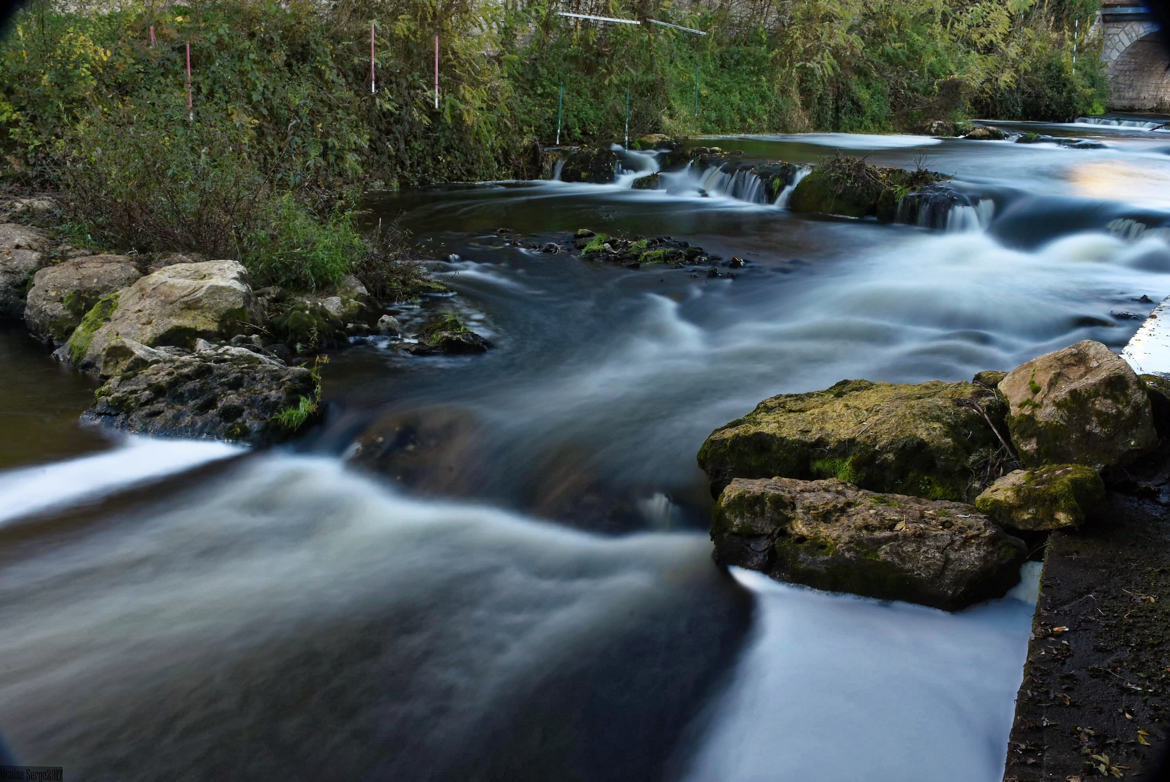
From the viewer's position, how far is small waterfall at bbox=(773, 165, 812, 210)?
44.4ft

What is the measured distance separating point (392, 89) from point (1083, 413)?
12698mm

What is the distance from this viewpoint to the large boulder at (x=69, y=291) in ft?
23.1

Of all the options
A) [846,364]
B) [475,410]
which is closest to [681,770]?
[475,410]

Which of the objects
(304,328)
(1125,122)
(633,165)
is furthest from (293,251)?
(1125,122)

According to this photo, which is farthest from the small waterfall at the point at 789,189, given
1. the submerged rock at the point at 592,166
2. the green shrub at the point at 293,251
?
the green shrub at the point at 293,251

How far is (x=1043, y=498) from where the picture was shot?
3479mm

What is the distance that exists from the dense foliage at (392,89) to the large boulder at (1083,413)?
3.79 m

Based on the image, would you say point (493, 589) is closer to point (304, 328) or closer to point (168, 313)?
point (304, 328)

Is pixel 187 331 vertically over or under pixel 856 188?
under

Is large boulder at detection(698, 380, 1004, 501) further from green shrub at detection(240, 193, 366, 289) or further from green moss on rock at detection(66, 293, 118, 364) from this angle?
green moss on rock at detection(66, 293, 118, 364)

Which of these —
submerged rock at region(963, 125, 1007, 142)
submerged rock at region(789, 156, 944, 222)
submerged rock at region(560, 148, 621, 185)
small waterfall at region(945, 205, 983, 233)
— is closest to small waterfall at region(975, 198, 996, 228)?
small waterfall at region(945, 205, 983, 233)

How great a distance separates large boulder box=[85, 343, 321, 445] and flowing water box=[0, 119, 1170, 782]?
16 centimetres

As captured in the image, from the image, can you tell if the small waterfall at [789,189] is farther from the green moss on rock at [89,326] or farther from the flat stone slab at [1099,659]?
the flat stone slab at [1099,659]

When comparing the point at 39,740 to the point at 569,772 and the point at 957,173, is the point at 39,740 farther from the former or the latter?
the point at 957,173
